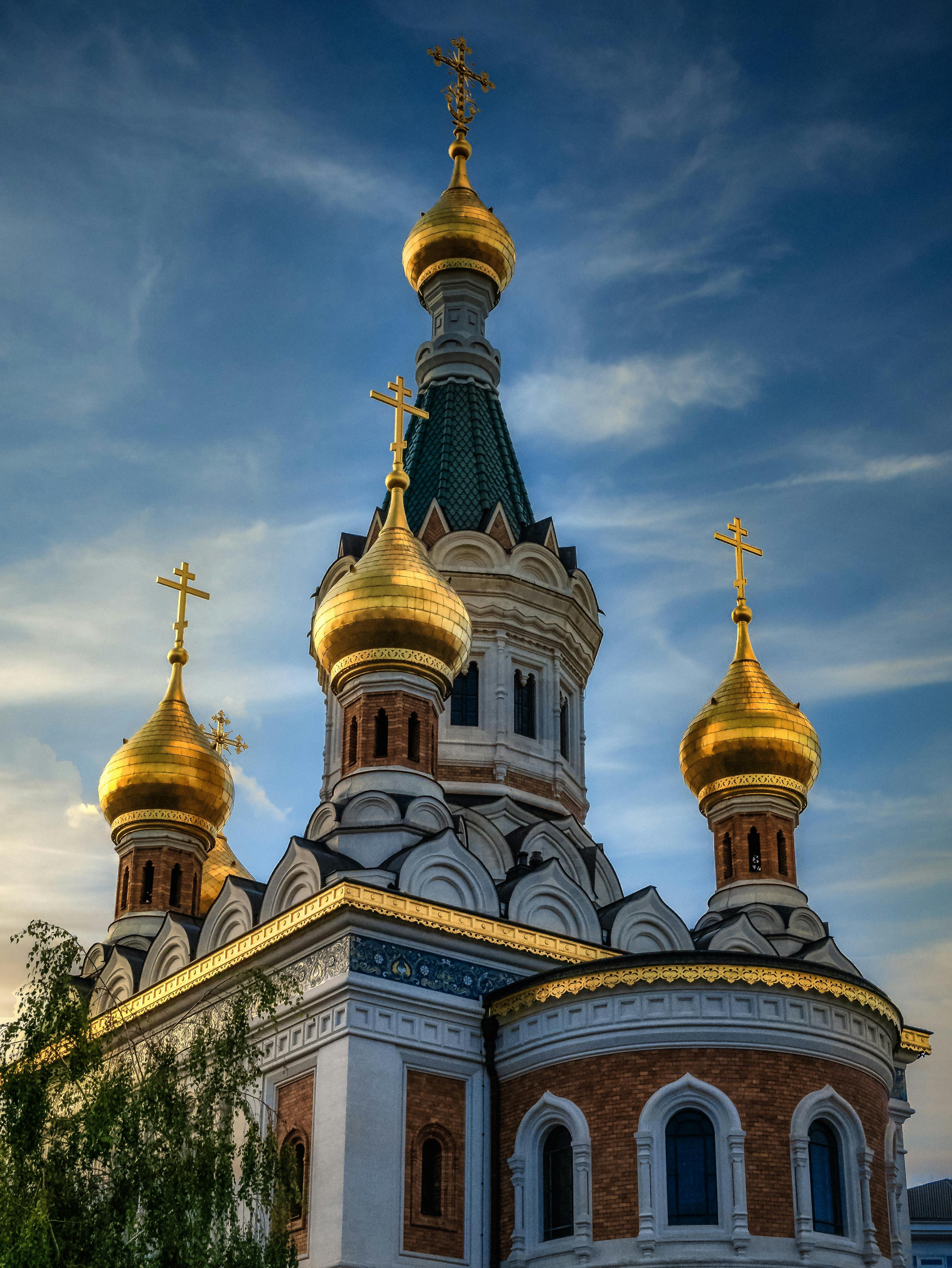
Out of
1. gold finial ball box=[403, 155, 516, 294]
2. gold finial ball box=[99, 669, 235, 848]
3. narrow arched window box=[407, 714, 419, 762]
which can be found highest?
gold finial ball box=[403, 155, 516, 294]

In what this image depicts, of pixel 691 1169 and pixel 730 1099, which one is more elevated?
pixel 730 1099

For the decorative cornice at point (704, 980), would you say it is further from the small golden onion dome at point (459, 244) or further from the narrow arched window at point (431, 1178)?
the small golden onion dome at point (459, 244)

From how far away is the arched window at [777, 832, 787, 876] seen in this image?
16.9m

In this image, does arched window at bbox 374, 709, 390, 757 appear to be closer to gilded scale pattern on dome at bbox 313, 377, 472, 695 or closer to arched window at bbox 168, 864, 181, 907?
gilded scale pattern on dome at bbox 313, 377, 472, 695

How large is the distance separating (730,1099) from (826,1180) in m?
0.94

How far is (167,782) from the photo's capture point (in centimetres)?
1756

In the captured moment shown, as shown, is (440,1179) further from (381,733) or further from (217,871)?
(217,871)

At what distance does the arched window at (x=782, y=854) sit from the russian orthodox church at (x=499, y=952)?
0.07 feet

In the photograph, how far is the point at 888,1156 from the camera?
12703 mm

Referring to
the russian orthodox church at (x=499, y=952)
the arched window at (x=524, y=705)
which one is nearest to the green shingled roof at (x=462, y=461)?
the russian orthodox church at (x=499, y=952)

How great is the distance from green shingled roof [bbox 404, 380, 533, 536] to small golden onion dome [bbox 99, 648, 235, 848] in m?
3.33

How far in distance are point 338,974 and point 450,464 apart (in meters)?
7.50

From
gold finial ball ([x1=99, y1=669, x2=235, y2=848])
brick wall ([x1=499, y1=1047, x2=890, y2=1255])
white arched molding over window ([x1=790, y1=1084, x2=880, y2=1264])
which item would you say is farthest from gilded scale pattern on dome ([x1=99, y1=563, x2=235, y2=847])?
white arched molding over window ([x1=790, y1=1084, x2=880, y2=1264])

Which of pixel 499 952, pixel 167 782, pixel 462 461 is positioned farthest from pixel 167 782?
pixel 499 952
